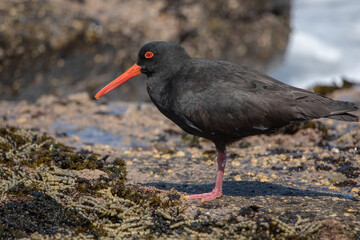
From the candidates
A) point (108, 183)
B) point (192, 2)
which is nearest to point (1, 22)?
point (192, 2)

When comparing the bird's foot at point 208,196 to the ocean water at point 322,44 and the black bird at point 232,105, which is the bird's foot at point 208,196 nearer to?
the black bird at point 232,105

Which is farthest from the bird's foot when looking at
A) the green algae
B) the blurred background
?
the blurred background

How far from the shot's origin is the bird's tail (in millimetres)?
4570

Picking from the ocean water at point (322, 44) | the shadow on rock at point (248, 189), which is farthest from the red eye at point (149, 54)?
the ocean water at point (322, 44)

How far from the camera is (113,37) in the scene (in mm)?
10656

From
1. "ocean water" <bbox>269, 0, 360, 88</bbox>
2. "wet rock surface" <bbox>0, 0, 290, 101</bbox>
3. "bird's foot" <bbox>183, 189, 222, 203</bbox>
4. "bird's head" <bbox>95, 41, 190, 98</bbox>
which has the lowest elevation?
"bird's foot" <bbox>183, 189, 222, 203</bbox>

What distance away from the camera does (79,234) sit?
380 cm

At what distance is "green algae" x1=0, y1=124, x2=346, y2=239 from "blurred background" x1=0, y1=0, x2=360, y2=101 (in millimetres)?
5410

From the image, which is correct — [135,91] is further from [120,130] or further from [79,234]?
[79,234]

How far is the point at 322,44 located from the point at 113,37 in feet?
40.0

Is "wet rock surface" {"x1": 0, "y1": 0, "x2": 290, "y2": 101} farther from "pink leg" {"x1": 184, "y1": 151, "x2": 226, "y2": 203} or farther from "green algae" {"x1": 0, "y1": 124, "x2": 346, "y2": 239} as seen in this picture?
"pink leg" {"x1": 184, "y1": 151, "x2": 226, "y2": 203}

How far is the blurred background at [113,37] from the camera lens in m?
9.88

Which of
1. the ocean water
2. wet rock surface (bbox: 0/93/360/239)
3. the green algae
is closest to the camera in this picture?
the green algae

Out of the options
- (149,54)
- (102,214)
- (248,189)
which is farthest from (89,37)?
(102,214)
